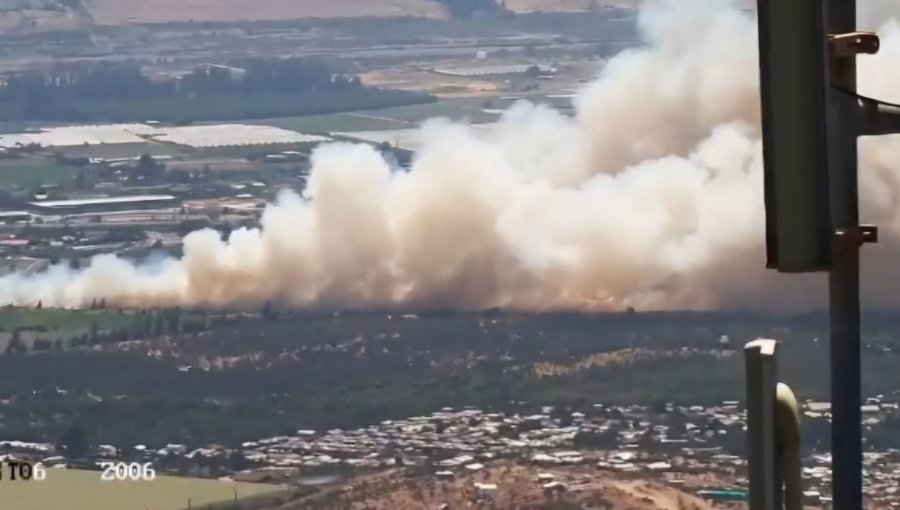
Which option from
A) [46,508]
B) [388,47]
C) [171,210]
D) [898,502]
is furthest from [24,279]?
[898,502]

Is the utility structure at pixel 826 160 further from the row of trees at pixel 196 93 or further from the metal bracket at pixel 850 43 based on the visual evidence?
the row of trees at pixel 196 93

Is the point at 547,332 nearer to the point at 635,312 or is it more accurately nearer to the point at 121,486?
the point at 635,312

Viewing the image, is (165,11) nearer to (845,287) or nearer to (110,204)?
(110,204)

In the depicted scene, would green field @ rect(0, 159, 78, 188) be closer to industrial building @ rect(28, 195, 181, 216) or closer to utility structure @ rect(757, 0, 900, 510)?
industrial building @ rect(28, 195, 181, 216)

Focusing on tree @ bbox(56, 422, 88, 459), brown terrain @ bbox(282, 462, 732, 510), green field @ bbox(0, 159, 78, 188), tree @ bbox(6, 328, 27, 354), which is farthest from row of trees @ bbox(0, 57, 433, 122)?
brown terrain @ bbox(282, 462, 732, 510)

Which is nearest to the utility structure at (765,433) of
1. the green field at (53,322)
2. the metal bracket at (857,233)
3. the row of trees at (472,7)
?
the metal bracket at (857,233)

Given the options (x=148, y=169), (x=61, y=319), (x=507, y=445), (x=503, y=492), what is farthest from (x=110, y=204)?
(x=503, y=492)

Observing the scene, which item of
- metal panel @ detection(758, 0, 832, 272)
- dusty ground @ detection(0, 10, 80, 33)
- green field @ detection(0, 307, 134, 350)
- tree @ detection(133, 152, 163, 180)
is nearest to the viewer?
metal panel @ detection(758, 0, 832, 272)
